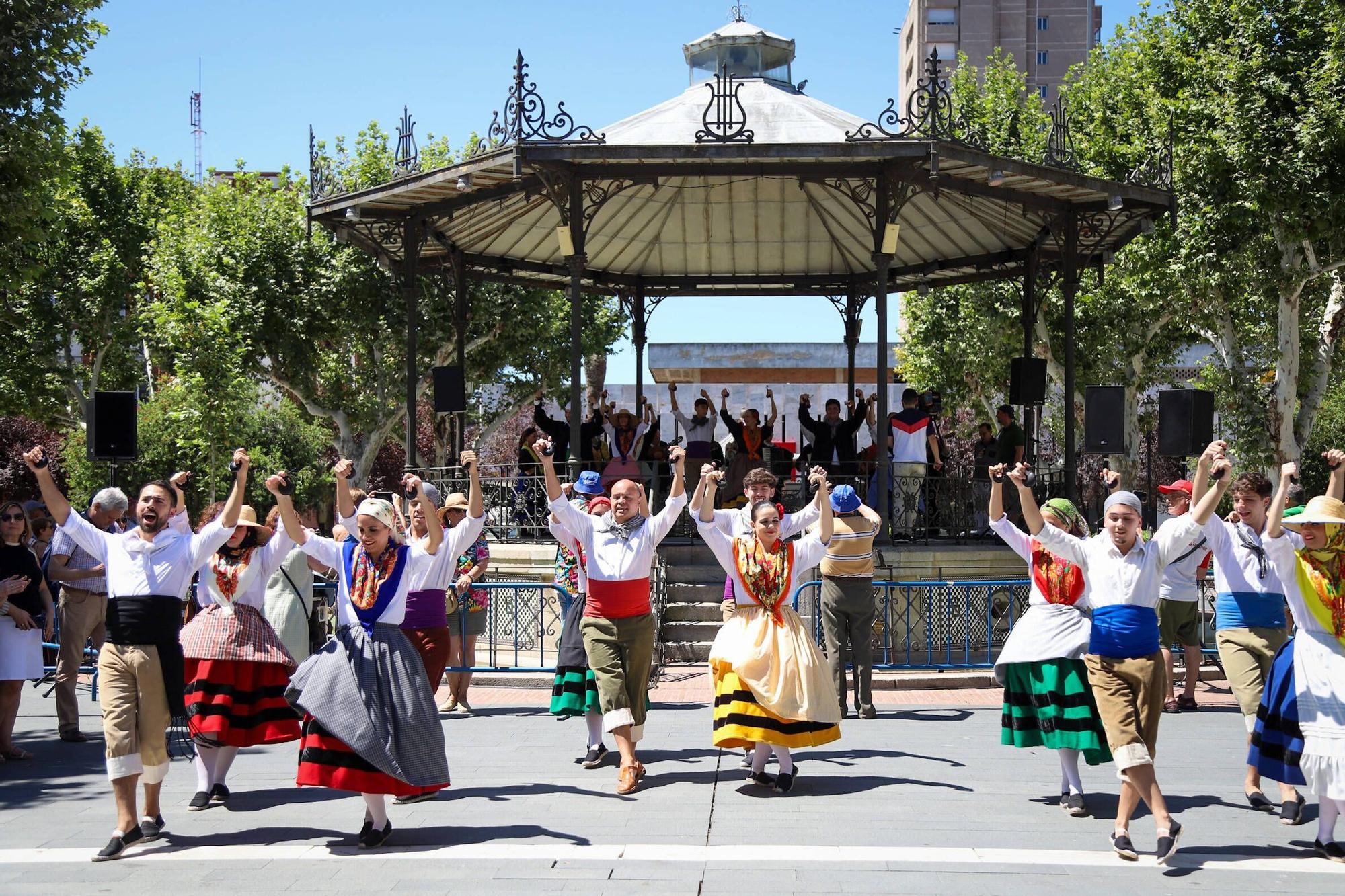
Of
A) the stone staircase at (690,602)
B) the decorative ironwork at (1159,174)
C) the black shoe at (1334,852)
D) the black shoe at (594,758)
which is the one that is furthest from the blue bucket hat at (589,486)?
the decorative ironwork at (1159,174)

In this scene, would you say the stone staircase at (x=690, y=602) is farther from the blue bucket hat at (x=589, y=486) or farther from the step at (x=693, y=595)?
the blue bucket hat at (x=589, y=486)

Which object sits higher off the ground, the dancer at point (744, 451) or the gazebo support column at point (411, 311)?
the gazebo support column at point (411, 311)

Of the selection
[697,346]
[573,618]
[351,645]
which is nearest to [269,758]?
[573,618]

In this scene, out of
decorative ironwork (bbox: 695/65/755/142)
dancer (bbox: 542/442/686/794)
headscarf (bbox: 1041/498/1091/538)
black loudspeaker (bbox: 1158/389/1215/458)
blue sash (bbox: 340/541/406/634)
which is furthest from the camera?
decorative ironwork (bbox: 695/65/755/142)

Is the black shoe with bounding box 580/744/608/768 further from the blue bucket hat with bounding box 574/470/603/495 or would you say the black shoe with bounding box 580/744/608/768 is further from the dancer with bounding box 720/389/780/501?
the dancer with bounding box 720/389/780/501

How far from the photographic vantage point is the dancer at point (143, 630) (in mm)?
6551

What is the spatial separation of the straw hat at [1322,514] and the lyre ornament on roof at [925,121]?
7651 mm

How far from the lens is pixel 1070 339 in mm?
16062

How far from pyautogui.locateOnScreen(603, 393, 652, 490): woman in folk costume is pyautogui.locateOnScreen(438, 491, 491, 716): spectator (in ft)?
12.8

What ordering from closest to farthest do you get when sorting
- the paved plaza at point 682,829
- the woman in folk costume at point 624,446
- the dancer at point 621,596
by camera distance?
1. the paved plaza at point 682,829
2. the dancer at point 621,596
3. the woman in folk costume at point 624,446

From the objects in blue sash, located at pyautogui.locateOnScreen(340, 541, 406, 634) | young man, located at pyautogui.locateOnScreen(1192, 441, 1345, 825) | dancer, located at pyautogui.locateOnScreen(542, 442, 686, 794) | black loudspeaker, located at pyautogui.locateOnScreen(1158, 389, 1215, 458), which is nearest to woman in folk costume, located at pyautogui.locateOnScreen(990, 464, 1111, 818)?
young man, located at pyautogui.locateOnScreen(1192, 441, 1345, 825)

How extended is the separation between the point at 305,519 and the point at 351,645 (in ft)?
18.2

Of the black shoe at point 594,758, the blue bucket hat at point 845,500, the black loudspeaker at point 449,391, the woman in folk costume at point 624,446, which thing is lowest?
the black shoe at point 594,758

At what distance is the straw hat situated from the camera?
6.41 meters
